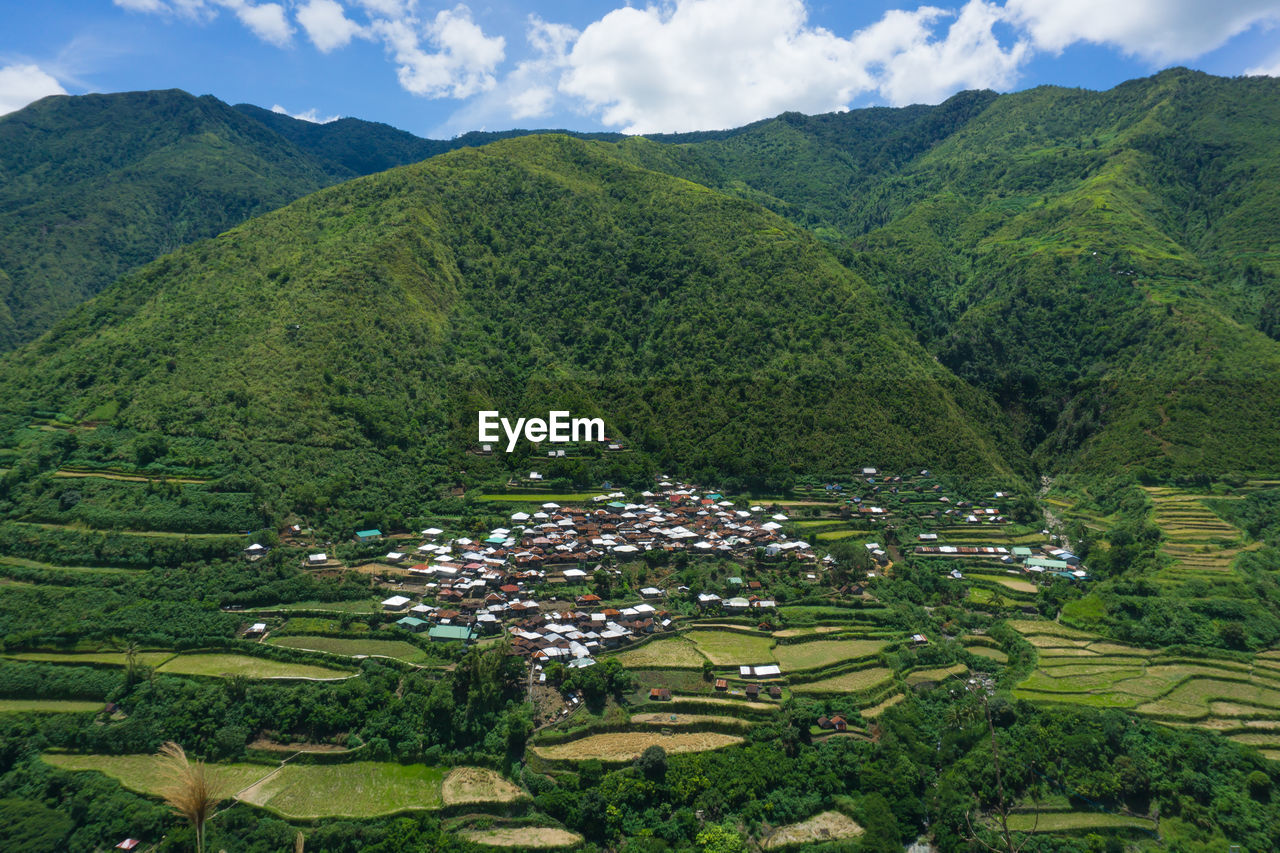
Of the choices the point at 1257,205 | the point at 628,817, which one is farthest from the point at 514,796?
the point at 1257,205

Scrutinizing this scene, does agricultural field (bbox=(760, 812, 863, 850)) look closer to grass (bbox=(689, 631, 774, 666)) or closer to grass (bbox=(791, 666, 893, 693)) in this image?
grass (bbox=(791, 666, 893, 693))

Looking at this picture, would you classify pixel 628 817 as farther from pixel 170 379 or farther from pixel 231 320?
pixel 231 320

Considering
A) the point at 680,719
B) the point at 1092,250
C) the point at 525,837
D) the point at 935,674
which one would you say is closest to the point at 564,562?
the point at 680,719

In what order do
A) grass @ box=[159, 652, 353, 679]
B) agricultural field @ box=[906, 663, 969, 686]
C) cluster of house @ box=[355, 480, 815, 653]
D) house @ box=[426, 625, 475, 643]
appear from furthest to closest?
cluster of house @ box=[355, 480, 815, 653] < agricultural field @ box=[906, 663, 969, 686] < house @ box=[426, 625, 475, 643] < grass @ box=[159, 652, 353, 679]

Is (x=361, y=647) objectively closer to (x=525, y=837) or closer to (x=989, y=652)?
(x=525, y=837)

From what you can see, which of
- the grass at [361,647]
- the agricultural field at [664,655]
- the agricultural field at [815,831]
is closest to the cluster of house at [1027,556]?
the agricultural field at [664,655]

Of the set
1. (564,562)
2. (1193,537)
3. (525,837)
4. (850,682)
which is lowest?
(525,837)

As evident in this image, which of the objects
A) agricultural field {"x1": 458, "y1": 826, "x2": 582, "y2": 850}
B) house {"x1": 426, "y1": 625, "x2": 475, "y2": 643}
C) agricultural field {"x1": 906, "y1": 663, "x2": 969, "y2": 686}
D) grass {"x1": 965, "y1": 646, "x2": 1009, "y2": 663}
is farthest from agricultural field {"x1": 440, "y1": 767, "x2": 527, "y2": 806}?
grass {"x1": 965, "y1": 646, "x2": 1009, "y2": 663}
